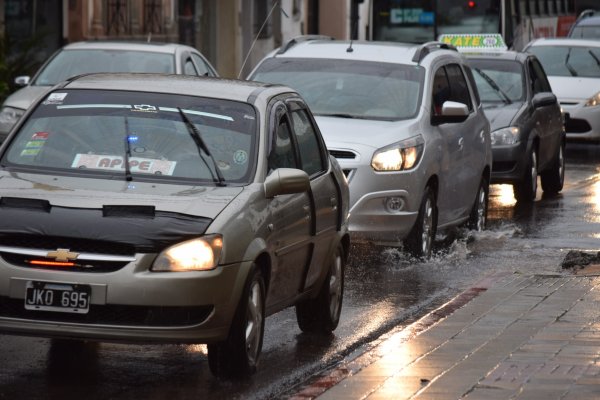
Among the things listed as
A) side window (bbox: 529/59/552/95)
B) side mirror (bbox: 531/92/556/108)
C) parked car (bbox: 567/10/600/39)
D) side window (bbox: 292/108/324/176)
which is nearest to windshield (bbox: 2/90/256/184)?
side window (bbox: 292/108/324/176)

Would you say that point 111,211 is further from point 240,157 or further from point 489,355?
point 489,355

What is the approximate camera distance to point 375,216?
13398mm

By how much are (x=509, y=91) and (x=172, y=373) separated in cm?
1251

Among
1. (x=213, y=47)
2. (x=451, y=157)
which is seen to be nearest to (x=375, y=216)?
(x=451, y=157)

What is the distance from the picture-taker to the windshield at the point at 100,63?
20.5 m

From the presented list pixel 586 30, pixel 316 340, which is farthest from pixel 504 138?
pixel 586 30

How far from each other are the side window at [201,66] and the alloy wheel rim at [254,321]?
12.7 m

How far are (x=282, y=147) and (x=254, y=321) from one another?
1.31 meters

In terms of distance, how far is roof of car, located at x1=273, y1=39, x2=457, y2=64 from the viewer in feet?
49.5

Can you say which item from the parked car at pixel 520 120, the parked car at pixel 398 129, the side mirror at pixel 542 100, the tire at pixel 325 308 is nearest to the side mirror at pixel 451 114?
the parked car at pixel 398 129

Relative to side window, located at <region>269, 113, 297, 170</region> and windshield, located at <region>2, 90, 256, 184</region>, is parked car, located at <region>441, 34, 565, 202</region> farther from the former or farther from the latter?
windshield, located at <region>2, 90, 256, 184</region>

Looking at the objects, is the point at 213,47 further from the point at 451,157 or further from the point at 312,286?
the point at 312,286

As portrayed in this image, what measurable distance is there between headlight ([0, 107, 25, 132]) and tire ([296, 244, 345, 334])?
33.3 feet

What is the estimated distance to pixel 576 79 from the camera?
27.6 metres
